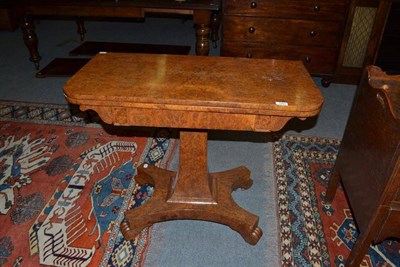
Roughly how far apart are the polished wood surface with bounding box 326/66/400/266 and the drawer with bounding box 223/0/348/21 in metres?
1.82

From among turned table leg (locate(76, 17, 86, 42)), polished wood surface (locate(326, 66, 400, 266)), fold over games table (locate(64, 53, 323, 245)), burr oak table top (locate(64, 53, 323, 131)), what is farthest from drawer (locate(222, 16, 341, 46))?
turned table leg (locate(76, 17, 86, 42))

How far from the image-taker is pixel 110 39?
199 inches

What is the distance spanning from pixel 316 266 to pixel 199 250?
0.64m

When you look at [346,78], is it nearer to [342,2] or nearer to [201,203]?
[342,2]

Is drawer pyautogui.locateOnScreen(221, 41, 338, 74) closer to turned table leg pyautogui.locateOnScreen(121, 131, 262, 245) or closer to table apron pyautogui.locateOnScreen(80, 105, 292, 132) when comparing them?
turned table leg pyautogui.locateOnScreen(121, 131, 262, 245)

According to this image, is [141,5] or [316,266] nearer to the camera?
[316,266]

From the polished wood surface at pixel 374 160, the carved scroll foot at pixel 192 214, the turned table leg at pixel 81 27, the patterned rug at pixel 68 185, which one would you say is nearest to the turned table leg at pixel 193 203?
the carved scroll foot at pixel 192 214

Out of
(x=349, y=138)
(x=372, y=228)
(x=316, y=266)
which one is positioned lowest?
(x=316, y=266)

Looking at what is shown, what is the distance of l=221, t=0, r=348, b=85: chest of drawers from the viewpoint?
10.3 ft

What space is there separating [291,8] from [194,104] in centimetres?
233

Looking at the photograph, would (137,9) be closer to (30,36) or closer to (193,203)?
(30,36)

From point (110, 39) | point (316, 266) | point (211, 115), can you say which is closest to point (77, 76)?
point (211, 115)

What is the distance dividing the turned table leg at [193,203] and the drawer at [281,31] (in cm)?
189

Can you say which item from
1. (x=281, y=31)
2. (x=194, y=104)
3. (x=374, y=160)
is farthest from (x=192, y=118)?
(x=281, y=31)
